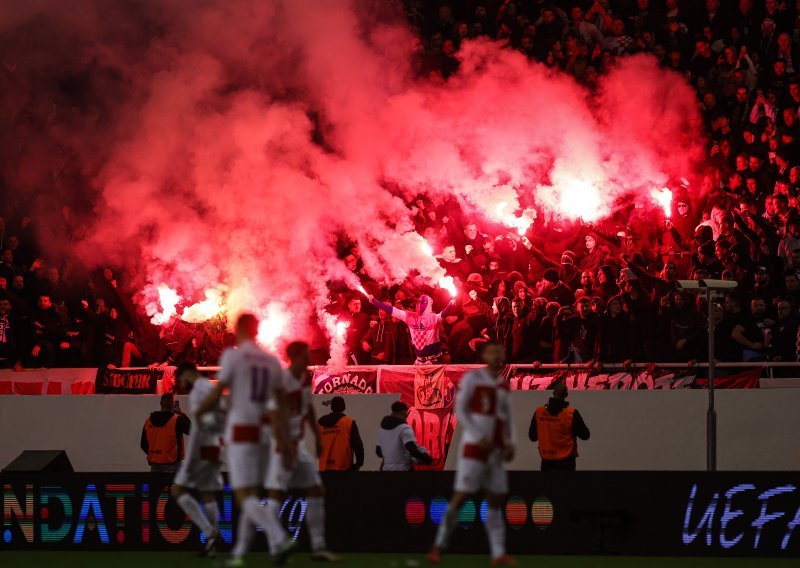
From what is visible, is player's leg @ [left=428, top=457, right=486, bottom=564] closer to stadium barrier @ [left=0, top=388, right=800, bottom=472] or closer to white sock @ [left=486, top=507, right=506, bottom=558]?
white sock @ [left=486, top=507, right=506, bottom=558]

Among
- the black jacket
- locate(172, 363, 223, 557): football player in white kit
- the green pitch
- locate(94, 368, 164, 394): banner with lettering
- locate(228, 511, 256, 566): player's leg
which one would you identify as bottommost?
the green pitch

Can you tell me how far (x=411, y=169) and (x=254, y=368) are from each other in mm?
13308

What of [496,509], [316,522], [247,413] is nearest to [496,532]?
[496,509]

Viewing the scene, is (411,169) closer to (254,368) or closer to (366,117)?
(366,117)

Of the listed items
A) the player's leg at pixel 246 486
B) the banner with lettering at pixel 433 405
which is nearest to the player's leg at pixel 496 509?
the player's leg at pixel 246 486

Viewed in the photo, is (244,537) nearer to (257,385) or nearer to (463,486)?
(257,385)

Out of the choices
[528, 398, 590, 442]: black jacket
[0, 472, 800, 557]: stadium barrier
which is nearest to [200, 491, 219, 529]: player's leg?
[0, 472, 800, 557]: stadium barrier

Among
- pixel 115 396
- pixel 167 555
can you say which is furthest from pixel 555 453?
pixel 115 396

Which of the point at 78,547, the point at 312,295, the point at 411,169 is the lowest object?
the point at 78,547

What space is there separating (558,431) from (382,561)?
338 centimetres

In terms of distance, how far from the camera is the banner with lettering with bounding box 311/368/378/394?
58.0 ft

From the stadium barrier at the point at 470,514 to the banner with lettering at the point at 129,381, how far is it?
578 centimetres

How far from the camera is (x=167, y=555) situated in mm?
12062

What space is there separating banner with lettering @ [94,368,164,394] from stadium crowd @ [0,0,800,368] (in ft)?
3.81
